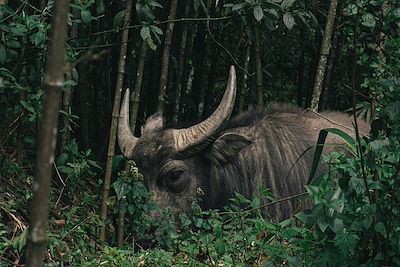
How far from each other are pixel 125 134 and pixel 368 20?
6.32ft

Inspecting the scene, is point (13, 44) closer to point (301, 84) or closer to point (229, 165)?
point (229, 165)

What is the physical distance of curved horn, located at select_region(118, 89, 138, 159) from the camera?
652 cm

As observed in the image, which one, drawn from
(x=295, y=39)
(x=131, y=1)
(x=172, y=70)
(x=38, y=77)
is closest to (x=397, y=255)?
(x=38, y=77)

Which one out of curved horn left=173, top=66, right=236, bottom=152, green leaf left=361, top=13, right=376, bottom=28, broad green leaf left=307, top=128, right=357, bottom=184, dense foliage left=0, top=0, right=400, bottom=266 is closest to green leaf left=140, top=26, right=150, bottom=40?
dense foliage left=0, top=0, right=400, bottom=266

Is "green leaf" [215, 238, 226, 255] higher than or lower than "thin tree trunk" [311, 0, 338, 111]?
lower

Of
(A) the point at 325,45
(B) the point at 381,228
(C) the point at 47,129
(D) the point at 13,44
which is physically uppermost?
(A) the point at 325,45

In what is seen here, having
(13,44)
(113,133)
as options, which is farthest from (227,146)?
(13,44)

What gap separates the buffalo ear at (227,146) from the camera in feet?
21.0

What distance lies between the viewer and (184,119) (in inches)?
330

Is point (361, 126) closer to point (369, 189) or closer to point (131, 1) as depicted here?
point (131, 1)

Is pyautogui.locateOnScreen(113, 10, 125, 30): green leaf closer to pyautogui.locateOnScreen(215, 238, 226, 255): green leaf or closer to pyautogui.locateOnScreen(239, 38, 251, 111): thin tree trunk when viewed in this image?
pyautogui.locateOnScreen(215, 238, 226, 255): green leaf

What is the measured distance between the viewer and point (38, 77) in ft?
16.9

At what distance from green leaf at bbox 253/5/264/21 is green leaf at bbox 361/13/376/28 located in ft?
2.36

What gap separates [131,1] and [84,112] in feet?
5.87
